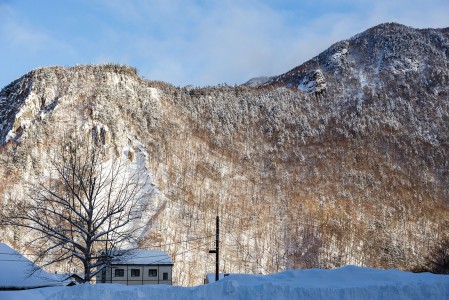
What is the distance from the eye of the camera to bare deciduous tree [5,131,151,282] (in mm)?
20562

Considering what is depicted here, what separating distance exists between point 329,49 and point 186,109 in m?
38.7

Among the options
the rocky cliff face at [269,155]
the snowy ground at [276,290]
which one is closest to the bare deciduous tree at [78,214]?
the rocky cliff face at [269,155]

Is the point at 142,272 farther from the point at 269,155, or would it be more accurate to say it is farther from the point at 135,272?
the point at 269,155

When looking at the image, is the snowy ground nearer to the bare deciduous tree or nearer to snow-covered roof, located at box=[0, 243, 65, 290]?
the bare deciduous tree

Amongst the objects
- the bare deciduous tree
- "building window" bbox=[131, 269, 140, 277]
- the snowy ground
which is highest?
the bare deciduous tree

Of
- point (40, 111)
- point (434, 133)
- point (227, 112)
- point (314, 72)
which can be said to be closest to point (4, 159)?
point (40, 111)

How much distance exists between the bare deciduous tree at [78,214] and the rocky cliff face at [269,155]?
2764 millimetres

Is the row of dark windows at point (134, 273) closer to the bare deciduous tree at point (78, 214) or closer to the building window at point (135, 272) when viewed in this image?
the building window at point (135, 272)

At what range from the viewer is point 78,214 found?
2102 cm

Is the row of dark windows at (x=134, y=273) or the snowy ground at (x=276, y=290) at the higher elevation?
the snowy ground at (x=276, y=290)

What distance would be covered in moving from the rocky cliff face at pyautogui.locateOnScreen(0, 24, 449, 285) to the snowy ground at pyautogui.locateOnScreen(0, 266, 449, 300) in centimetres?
3195

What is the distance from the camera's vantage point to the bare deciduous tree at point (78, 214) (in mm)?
20562

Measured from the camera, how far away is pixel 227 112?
235 feet

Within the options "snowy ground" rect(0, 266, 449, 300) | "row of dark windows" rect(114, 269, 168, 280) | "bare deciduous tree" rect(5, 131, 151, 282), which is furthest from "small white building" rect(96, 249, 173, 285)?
"snowy ground" rect(0, 266, 449, 300)
